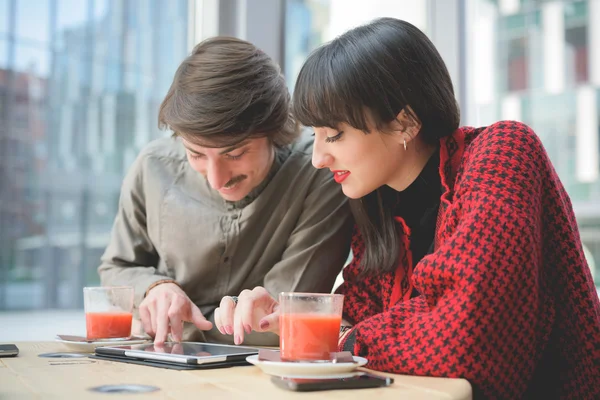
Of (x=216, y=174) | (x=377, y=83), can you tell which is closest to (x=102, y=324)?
(x=216, y=174)

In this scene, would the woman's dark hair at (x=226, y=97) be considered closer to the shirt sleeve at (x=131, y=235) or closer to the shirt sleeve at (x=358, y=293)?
the shirt sleeve at (x=131, y=235)

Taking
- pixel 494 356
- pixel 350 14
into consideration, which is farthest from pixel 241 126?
pixel 350 14

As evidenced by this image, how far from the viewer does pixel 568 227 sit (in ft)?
4.19

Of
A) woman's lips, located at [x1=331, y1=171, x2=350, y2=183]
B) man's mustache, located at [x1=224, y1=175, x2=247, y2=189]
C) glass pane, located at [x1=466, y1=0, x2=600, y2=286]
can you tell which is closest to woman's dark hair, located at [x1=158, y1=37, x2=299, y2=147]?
man's mustache, located at [x1=224, y1=175, x2=247, y2=189]

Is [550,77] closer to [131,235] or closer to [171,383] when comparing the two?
[131,235]

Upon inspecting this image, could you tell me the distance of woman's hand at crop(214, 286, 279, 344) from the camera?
49.6 inches

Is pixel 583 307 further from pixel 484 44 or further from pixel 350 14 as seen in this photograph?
pixel 484 44

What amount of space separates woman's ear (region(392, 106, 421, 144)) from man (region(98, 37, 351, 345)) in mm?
317

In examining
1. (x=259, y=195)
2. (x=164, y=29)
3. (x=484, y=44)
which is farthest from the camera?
(x=484, y=44)

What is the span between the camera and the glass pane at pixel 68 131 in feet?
5.95

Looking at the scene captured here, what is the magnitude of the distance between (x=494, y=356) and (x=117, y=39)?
1434 mm

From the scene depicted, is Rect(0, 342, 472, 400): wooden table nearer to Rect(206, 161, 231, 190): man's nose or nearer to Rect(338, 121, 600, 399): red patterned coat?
Rect(338, 121, 600, 399): red patterned coat

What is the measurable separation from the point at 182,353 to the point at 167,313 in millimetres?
283

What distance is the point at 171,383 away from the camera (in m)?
0.93
